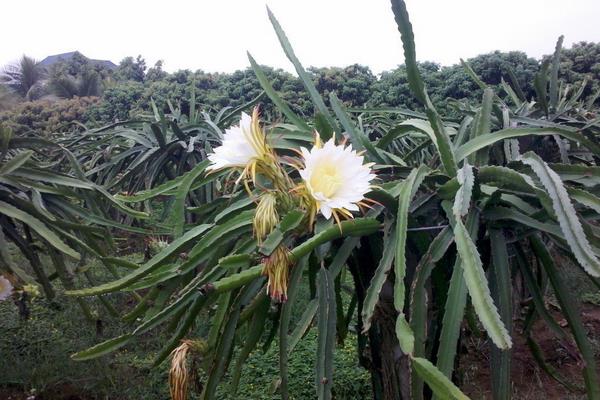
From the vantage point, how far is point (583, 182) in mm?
1350

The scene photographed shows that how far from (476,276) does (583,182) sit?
0.52 m

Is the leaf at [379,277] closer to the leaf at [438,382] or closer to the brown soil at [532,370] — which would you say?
the leaf at [438,382]

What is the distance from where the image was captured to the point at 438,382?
3.03ft

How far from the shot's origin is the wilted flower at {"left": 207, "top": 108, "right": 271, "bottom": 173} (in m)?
1.10

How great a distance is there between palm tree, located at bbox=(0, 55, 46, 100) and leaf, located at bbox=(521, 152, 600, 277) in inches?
945

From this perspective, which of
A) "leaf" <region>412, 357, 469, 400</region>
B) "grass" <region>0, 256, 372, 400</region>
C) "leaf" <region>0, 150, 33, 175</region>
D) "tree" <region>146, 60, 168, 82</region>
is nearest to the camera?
"leaf" <region>412, 357, 469, 400</region>

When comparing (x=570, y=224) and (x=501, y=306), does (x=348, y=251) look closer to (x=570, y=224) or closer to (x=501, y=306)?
(x=501, y=306)

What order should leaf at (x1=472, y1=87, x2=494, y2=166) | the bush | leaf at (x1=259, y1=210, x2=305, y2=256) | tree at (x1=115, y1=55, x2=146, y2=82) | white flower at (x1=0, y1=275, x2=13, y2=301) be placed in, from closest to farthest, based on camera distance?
leaf at (x1=259, y1=210, x2=305, y2=256)
leaf at (x1=472, y1=87, x2=494, y2=166)
white flower at (x1=0, y1=275, x2=13, y2=301)
the bush
tree at (x1=115, y1=55, x2=146, y2=82)

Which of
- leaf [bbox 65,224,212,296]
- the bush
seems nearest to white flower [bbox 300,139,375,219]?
leaf [bbox 65,224,212,296]

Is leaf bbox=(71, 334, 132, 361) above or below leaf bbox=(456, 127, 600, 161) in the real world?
below

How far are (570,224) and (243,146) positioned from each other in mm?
630

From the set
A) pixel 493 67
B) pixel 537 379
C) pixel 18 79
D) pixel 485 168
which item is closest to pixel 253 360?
pixel 537 379

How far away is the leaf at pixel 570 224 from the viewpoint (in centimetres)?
99

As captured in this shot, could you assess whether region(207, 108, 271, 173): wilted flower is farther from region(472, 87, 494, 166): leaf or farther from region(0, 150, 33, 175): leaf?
region(0, 150, 33, 175): leaf
